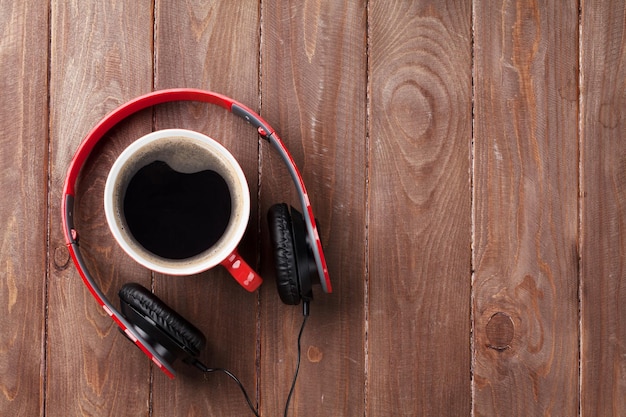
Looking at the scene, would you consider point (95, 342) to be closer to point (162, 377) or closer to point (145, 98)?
point (162, 377)

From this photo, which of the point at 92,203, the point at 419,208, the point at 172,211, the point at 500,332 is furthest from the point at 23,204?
the point at 500,332

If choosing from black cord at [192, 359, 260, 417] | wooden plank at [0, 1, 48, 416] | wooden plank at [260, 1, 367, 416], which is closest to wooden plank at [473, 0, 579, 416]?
wooden plank at [260, 1, 367, 416]

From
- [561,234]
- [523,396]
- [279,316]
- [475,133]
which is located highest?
[475,133]

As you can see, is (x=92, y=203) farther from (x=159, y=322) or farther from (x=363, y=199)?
(x=363, y=199)

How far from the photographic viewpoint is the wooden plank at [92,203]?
28.2 inches

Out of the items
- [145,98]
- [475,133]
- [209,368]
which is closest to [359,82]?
[475,133]

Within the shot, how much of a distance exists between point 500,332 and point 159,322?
0.44 metres

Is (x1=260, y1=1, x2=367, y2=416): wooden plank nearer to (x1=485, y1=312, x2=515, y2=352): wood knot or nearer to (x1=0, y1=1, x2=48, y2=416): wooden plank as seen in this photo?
(x1=485, y1=312, x2=515, y2=352): wood knot

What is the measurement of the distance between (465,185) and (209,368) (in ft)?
1.37

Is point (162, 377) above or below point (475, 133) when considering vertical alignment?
below

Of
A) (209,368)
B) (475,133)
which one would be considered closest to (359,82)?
Answer: (475,133)

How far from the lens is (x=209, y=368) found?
2.37 feet

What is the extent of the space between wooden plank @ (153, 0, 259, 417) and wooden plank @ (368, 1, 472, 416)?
0.53 ft

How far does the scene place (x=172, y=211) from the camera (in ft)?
2.13
